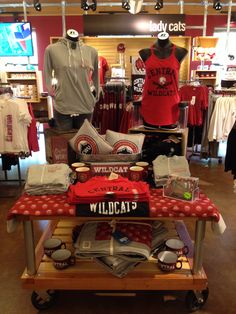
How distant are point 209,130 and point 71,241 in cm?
313

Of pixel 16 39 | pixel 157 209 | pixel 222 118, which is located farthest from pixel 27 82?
pixel 157 209

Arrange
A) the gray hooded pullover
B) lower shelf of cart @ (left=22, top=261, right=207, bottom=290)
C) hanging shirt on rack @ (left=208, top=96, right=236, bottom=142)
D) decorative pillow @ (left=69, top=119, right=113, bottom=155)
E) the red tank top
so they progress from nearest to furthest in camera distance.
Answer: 1. lower shelf of cart @ (left=22, top=261, right=207, bottom=290)
2. decorative pillow @ (left=69, top=119, right=113, bottom=155)
3. the red tank top
4. the gray hooded pullover
5. hanging shirt on rack @ (left=208, top=96, right=236, bottom=142)

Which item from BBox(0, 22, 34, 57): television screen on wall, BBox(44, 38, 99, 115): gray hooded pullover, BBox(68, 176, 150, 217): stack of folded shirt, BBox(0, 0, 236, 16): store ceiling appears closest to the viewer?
BBox(68, 176, 150, 217): stack of folded shirt

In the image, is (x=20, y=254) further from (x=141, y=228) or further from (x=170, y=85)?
(x=170, y=85)

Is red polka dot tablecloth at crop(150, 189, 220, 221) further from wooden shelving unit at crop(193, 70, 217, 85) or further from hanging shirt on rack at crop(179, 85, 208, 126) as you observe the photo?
wooden shelving unit at crop(193, 70, 217, 85)

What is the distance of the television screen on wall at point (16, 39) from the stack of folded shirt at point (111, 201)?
5943 millimetres

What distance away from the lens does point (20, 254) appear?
8.13 feet

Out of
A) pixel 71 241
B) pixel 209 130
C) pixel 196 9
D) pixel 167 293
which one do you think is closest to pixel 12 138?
pixel 71 241

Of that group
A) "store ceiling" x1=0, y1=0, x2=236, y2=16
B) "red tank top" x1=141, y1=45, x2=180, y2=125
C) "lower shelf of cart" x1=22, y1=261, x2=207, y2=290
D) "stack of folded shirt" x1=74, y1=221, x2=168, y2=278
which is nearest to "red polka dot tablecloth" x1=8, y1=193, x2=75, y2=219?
"stack of folded shirt" x1=74, y1=221, x2=168, y2=278

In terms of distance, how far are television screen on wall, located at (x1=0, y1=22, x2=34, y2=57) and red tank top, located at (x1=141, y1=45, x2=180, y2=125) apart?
4.80 metres

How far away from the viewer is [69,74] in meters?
3.09

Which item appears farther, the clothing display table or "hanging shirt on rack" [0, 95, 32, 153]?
"hanging shirt on rack" [0, 95, 32, 153]

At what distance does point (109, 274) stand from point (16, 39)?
6.31 m

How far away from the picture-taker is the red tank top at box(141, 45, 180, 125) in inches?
106
